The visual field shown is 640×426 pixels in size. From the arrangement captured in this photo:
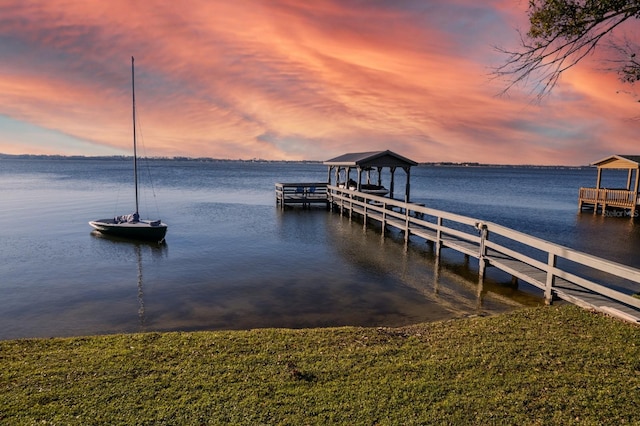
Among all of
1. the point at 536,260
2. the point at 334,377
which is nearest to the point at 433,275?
the point at 536,260

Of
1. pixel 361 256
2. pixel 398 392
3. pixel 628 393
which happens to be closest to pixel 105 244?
pixel 361 256

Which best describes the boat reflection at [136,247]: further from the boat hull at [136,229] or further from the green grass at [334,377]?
the green grass at [334,377]

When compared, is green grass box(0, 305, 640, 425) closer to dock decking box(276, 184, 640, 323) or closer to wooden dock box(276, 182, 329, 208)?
dock decking box(276, 184, 640, 323)

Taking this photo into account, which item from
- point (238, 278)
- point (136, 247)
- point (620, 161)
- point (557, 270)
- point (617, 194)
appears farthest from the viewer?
point (620, 161)

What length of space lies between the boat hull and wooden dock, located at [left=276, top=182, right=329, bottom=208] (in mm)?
15038

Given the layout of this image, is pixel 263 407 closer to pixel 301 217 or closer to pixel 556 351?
pixel 556 351

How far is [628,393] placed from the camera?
5.08 m

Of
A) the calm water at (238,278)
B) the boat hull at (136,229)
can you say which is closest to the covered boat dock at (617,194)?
the calm water at (238,278)

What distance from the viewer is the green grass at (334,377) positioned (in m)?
4.75

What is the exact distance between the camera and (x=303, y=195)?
115ft

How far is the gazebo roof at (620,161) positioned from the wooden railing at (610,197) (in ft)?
6.83

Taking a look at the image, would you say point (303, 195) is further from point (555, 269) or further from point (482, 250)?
point (555, 269)

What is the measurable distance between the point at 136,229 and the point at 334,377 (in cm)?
1682

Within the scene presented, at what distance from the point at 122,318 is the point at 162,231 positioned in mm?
10329
